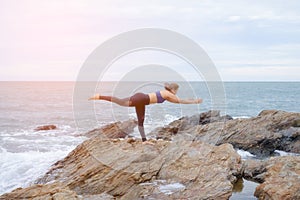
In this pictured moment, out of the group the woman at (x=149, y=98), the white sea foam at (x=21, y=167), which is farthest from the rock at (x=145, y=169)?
the white sea foam at (x=21, y=167)

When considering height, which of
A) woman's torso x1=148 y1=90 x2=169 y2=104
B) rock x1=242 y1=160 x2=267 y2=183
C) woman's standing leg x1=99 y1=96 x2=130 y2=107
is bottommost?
rock x1=242 y1=160 x2=267 y2=183

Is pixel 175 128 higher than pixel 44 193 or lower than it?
lower

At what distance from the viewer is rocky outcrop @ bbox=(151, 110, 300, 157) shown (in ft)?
73.7

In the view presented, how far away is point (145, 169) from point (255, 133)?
13.2 meters

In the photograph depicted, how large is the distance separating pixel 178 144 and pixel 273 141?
11.2 meters

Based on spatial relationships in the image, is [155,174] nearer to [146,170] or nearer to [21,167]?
[146,170]

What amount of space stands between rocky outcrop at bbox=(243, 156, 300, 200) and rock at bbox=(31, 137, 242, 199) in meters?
1.29

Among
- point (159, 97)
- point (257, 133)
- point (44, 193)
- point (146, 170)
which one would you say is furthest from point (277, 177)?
point (257, 133)

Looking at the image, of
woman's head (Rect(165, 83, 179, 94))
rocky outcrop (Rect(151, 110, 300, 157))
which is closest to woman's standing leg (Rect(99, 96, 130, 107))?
woman's head (Rect(165, 83, 179, 94))

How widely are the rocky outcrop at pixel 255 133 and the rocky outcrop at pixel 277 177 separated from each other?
18.7 ft

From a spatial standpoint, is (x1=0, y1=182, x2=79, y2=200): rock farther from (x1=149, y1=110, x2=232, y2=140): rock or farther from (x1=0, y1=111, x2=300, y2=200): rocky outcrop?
(x1=149, y1=110, x2=232, y2=140): rock

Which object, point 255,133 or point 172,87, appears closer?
point 172,87

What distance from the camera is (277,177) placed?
13.1 metres

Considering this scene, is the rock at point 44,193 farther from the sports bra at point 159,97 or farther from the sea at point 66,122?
the sports bra at point 159,97
